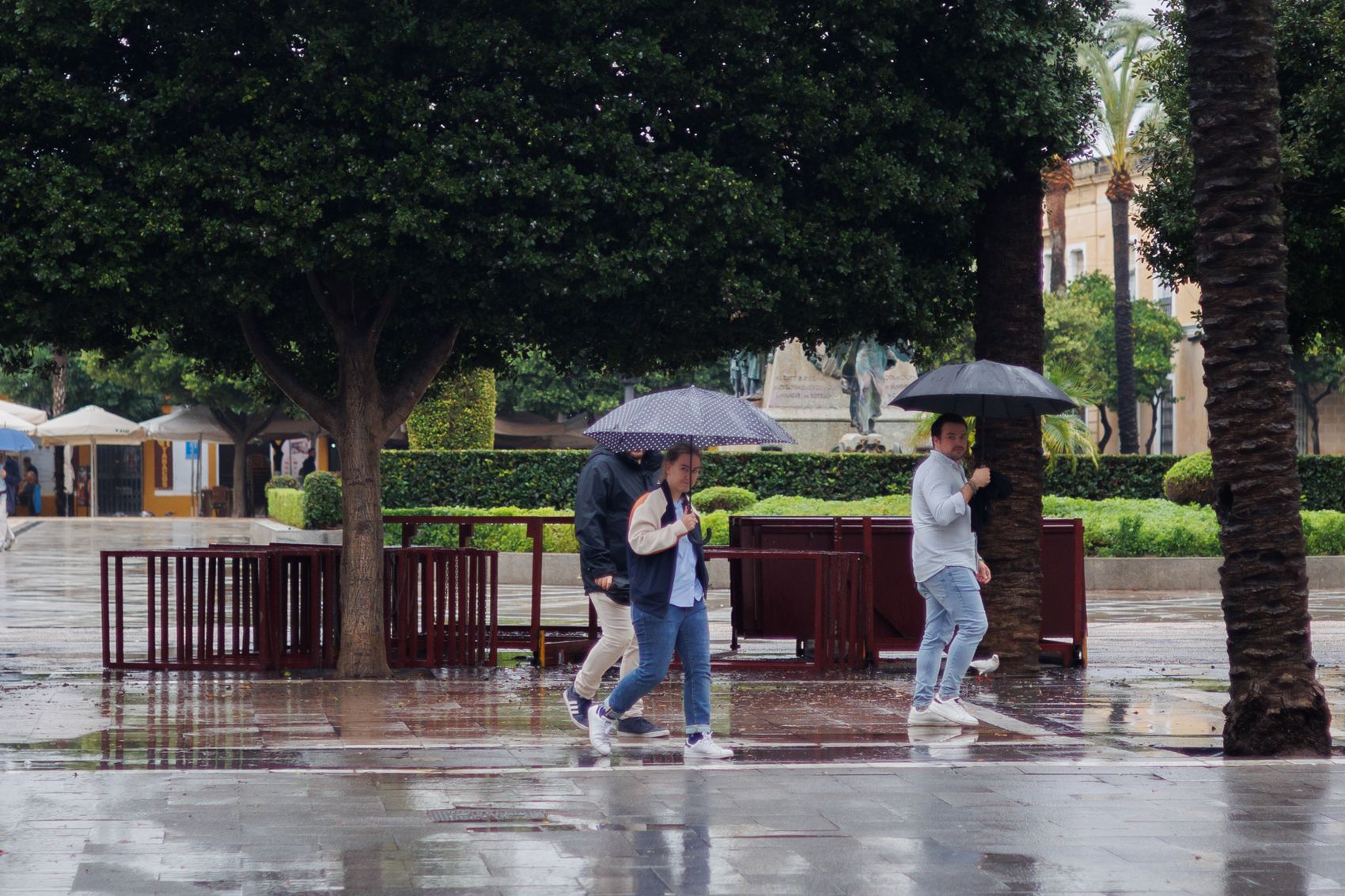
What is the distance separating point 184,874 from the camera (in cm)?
590

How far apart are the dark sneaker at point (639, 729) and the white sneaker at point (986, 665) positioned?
3.46 m

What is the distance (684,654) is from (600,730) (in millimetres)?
555

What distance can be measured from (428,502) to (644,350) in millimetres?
17792

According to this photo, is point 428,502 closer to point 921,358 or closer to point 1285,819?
point 921,358

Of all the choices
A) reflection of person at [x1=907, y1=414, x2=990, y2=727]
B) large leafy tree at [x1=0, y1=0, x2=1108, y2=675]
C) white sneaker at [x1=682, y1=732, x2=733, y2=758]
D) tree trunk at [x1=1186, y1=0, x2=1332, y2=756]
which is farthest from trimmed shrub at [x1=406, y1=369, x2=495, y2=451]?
tree trunk at [x1=1186, y1=0, x2=1332, y2=756]

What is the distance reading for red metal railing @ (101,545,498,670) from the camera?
12.4 metres

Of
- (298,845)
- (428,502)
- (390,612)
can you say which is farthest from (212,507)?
(298,845)

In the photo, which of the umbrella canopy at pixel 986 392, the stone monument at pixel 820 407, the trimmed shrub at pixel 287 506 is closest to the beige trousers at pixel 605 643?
the umbrella canopy at pixel 986 392

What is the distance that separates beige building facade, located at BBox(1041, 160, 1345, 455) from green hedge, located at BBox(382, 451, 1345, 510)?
2624 cm

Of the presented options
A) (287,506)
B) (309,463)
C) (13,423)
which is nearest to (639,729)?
(13,423)

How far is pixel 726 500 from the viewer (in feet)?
86.8

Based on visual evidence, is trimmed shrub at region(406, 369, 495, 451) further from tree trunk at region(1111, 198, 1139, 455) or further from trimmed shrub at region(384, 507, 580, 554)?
tree trunk at region(1111, 198, 1139, 455)

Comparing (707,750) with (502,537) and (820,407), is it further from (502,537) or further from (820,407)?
(820,407)

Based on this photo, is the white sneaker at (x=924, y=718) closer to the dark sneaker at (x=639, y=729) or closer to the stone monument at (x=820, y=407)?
the dark sneaker at (x=639, y=729)
